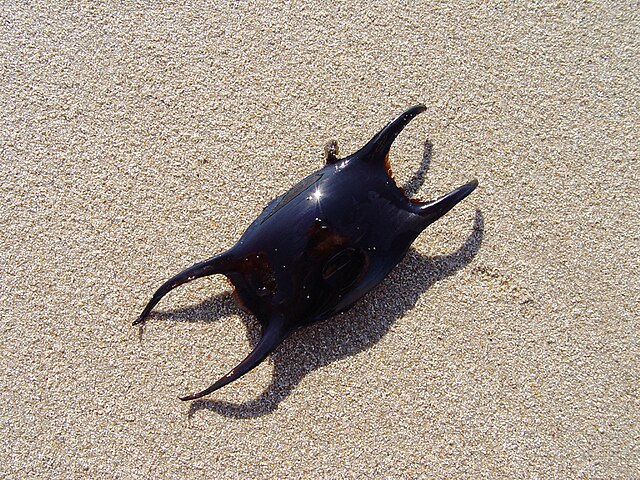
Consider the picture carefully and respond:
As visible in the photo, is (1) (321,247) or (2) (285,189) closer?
(1) (321,247)

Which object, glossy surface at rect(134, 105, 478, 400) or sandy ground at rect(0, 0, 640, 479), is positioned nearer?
glossy surface at rect(134, 105, 478, 400)

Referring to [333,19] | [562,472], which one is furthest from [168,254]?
[562,472]

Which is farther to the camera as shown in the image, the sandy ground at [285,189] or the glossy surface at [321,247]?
the sandy ground at [285,189]

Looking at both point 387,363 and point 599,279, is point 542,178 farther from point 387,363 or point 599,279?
point 387,363

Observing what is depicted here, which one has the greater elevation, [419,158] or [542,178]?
[419,158]
